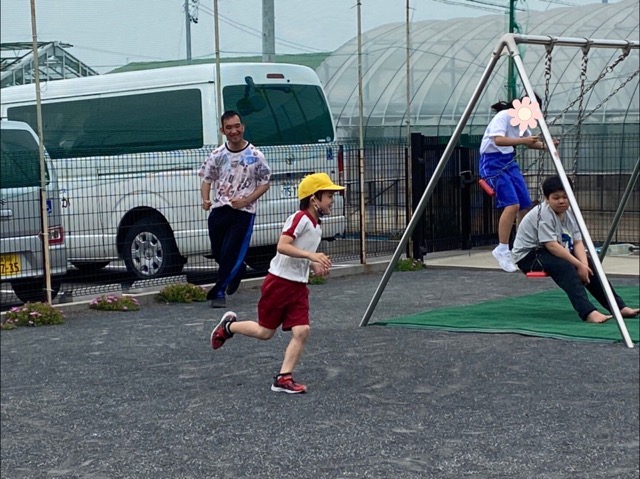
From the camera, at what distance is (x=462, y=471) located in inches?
383

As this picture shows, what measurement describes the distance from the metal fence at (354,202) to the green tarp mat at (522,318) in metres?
1.26

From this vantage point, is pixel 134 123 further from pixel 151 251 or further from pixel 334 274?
pixel 334 274

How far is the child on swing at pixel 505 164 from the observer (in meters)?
3.11

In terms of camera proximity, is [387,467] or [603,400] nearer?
[387,467]

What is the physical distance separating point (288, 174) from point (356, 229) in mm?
754

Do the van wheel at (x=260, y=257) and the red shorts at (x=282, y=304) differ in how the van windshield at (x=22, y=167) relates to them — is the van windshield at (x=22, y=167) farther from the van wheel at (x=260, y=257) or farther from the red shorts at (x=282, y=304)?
the red shorts at (x=282, y=304)

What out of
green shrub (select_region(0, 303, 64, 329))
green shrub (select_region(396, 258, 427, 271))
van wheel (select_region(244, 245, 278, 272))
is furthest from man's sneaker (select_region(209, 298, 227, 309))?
green shrub (select_region(0, 303, 64, 329))

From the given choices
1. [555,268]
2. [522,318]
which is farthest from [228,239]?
[522,318]

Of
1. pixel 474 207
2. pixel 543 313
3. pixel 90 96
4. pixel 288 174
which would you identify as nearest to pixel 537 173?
pixel 474 207

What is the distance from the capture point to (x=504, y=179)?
10.6 ft

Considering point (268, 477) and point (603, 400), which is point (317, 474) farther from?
point (603, 400)

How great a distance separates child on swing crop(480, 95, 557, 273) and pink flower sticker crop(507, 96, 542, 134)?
24mm

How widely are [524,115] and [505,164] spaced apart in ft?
0.82

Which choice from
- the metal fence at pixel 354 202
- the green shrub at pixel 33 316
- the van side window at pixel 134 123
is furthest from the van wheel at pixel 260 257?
the green shrub at pixel 33 316
